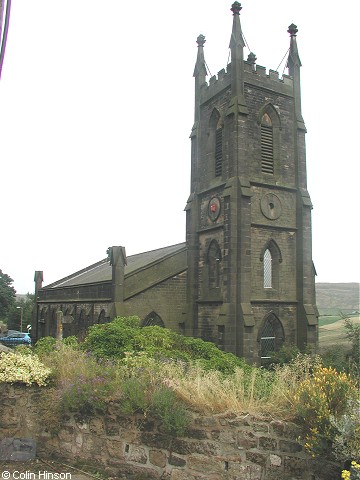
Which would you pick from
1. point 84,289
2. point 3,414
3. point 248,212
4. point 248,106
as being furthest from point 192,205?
point 3,414

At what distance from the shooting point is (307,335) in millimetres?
24656

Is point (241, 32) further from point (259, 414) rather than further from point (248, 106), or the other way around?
point (259, 414)

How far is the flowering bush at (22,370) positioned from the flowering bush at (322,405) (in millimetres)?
4722

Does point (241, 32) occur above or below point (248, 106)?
above

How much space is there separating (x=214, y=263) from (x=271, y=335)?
4826 mm

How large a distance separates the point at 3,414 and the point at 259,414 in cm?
474

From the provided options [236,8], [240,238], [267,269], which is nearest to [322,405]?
[240,238]

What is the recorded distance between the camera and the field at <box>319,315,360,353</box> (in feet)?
81.2

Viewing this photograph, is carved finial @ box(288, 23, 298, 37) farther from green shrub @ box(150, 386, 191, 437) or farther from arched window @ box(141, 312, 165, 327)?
green shrub @ box(150, 386, 191, 437)

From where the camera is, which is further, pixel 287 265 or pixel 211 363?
pixel 287 265

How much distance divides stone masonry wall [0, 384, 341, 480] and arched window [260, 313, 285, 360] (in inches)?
682

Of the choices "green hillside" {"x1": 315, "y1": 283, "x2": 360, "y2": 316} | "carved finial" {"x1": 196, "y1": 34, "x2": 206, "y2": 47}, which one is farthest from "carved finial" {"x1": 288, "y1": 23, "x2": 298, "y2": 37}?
"green hillside" {"x1": 315, "y1": 283, "x2": 360, "y2": 316}

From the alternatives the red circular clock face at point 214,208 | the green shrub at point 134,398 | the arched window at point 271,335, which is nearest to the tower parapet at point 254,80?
the red circular clock face at point 214,208

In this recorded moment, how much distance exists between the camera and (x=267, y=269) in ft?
83.4
